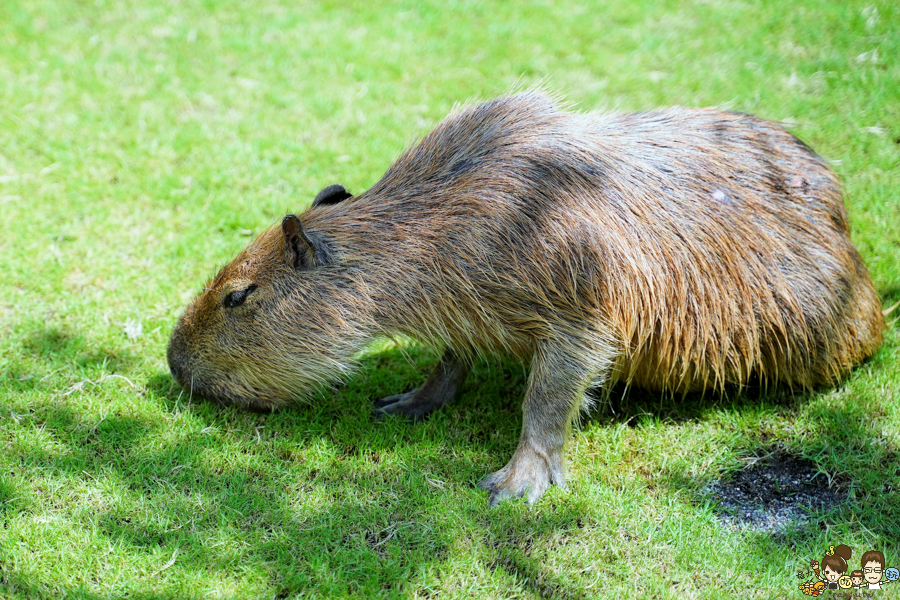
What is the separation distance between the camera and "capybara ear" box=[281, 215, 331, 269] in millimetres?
3398

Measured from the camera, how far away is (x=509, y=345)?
3545 mm

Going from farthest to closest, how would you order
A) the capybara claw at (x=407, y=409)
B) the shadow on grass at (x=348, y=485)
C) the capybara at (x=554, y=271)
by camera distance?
1. the capybara claw at (x=407, y=409)
2. the capybara at (x=554, y=271)
3. the shadow on grass at (x=348, y=485)

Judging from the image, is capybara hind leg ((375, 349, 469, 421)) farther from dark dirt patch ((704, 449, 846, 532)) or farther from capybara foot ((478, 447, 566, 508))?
dark dirt patch ((704, 449, 846, 532))

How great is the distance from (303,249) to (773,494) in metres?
2.37

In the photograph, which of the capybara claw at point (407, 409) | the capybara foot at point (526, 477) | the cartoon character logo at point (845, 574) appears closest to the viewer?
the cartoon character logo at point (845, 574)

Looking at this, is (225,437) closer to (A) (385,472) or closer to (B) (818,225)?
(A) (385,472)

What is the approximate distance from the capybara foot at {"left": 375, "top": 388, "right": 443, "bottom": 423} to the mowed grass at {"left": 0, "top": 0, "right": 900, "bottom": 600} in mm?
82

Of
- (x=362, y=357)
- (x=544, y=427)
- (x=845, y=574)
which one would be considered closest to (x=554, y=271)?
(x=544, y=427)

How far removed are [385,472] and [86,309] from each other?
6.97ft

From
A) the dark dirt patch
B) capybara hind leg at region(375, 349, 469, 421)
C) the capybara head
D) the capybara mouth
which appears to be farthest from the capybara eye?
the dark dirt patch

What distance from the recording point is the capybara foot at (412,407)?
3.96 metres

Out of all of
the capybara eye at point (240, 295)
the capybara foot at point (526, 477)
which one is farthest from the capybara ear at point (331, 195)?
the capybara foot at point (526, 477)

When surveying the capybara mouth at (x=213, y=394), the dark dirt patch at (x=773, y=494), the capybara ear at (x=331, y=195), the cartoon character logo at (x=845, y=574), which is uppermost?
the capybara ear at (x=331, y=195)

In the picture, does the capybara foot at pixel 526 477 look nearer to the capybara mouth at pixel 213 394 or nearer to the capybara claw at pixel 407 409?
the capybara claw at pixel 407 409
